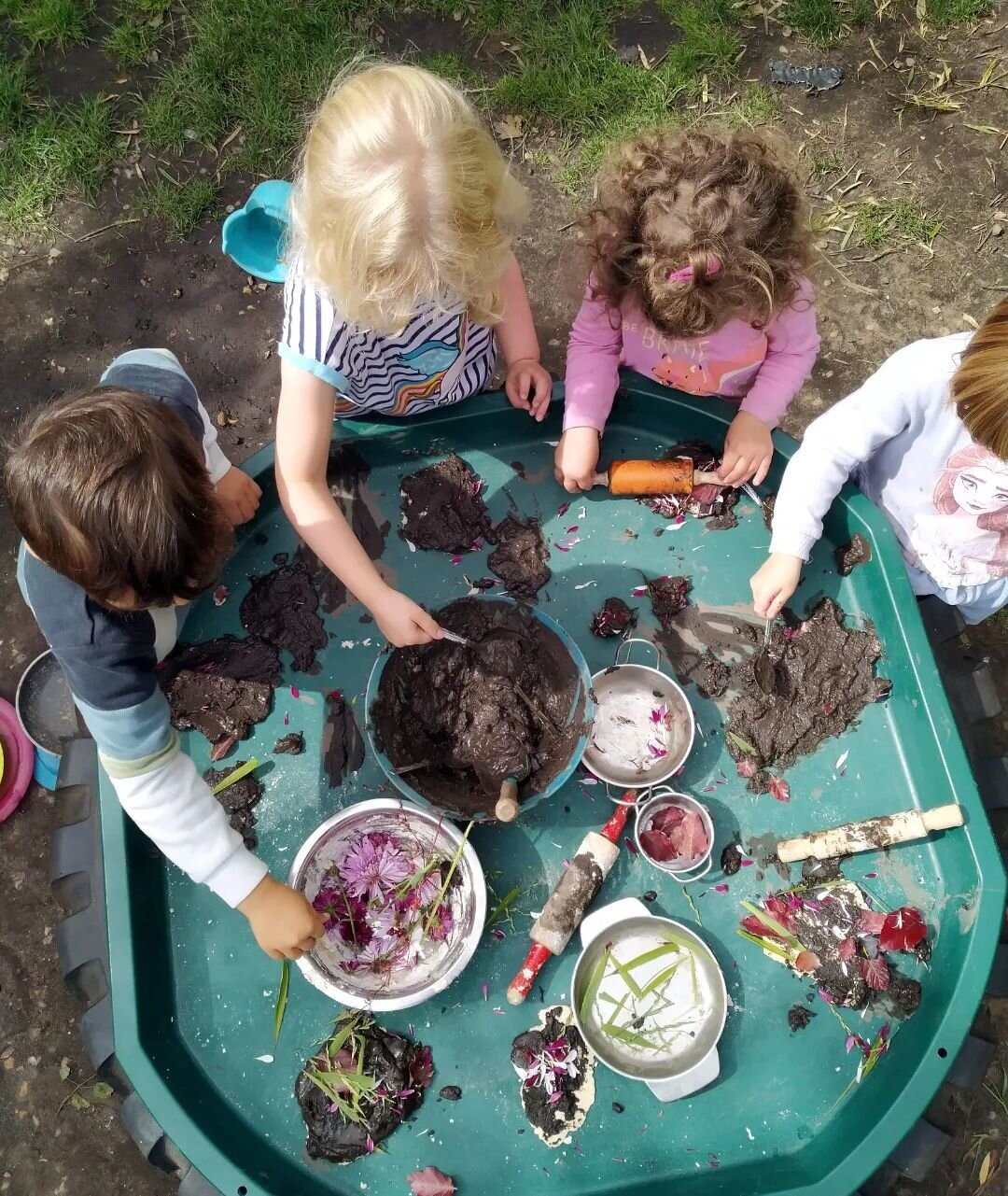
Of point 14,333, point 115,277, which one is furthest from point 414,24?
point 14,333

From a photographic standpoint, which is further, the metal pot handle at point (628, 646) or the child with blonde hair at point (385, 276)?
the metal pot handle at point (628, 646)

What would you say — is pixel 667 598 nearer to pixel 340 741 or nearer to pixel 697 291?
pixel 697 291

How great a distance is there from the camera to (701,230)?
161cm

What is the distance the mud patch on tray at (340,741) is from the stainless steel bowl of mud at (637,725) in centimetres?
49

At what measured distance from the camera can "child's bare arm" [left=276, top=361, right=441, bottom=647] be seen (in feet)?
5.75

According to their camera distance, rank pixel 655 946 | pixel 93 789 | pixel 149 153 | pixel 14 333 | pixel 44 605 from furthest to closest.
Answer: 1. pixel 149 153
2. pixel 14 333
3. pixel 93 789
4. pixel 655 946
5. pixel 44 605

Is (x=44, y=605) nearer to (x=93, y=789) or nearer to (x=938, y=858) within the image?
(x=93, y=789)

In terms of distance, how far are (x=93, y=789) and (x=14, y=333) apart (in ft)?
5.82

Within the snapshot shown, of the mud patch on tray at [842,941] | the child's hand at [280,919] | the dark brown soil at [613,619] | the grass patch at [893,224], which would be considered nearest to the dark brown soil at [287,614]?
the child's hand at [280,919]

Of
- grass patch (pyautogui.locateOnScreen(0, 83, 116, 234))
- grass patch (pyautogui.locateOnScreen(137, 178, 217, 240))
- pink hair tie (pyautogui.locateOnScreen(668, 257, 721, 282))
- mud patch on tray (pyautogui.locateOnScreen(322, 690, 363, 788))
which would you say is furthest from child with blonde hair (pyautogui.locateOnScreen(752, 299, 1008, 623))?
grass patch (pyautogui.locateOnScreen(0, 83, 116, 234))

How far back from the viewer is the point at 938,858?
180cm

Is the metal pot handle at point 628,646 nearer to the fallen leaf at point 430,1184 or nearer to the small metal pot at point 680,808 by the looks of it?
the small metal pot at point 680,808

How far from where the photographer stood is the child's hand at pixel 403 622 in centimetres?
176

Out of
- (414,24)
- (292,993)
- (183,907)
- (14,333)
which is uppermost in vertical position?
(414,24)
